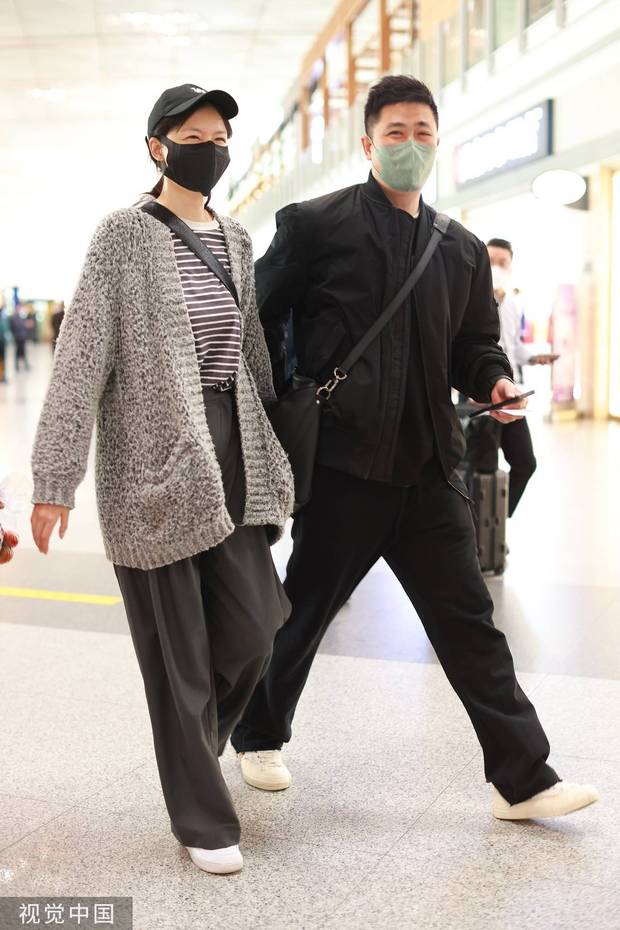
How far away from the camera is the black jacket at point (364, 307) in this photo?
2643 mm

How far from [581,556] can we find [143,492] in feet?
13.0

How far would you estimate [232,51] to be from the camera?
1884 cm

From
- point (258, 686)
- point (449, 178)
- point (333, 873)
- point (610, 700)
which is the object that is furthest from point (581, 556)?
point (449, 178)

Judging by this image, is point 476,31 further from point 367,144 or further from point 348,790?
point 348,790

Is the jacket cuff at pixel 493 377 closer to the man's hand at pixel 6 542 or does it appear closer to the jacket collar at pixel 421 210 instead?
the jacket collar at pixel 421 210

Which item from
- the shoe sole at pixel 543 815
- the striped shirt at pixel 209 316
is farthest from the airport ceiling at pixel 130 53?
the shoe sole at pixel 543 815

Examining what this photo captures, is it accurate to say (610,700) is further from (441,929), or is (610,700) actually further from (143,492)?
(143,492)

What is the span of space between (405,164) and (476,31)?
43.6 feet

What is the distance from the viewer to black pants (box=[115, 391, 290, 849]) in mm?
2406

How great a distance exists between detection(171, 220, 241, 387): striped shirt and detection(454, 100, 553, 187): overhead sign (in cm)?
1165

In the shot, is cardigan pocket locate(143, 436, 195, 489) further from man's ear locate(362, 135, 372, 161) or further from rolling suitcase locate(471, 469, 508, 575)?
rolling suitcase locate(471, 469, 508, 575)

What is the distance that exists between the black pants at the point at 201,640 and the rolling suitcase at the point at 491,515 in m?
2.95

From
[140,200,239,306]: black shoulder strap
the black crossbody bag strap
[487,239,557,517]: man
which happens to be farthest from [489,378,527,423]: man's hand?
[487,239,557,517]: man

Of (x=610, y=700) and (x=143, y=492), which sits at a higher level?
(x=143, y=492)
